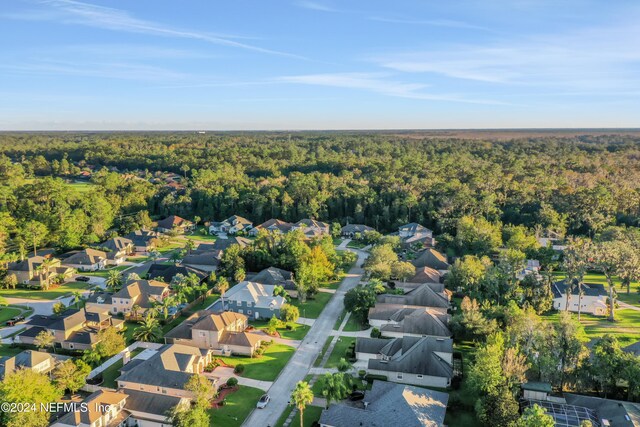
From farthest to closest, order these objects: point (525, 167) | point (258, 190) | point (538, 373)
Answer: point (525, 167) → point (258, 190) → point (538, 373)

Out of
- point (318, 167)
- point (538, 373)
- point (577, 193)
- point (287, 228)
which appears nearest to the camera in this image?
point (538, 373)

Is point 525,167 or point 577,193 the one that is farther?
point 525,167

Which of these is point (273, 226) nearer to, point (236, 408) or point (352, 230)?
point (352, 230)

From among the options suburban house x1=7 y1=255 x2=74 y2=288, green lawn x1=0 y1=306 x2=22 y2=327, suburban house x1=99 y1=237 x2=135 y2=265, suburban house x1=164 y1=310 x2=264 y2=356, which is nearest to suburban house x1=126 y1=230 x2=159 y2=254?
suburban house x1=99 y1=237 x2=135 y2=265

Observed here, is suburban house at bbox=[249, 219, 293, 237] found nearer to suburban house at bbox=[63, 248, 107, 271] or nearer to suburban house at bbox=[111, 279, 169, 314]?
suburban house at bbox=[63, 248, 107, 271]

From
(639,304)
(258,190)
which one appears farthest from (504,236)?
(258,190)

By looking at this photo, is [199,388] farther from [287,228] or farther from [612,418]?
[287,228]
